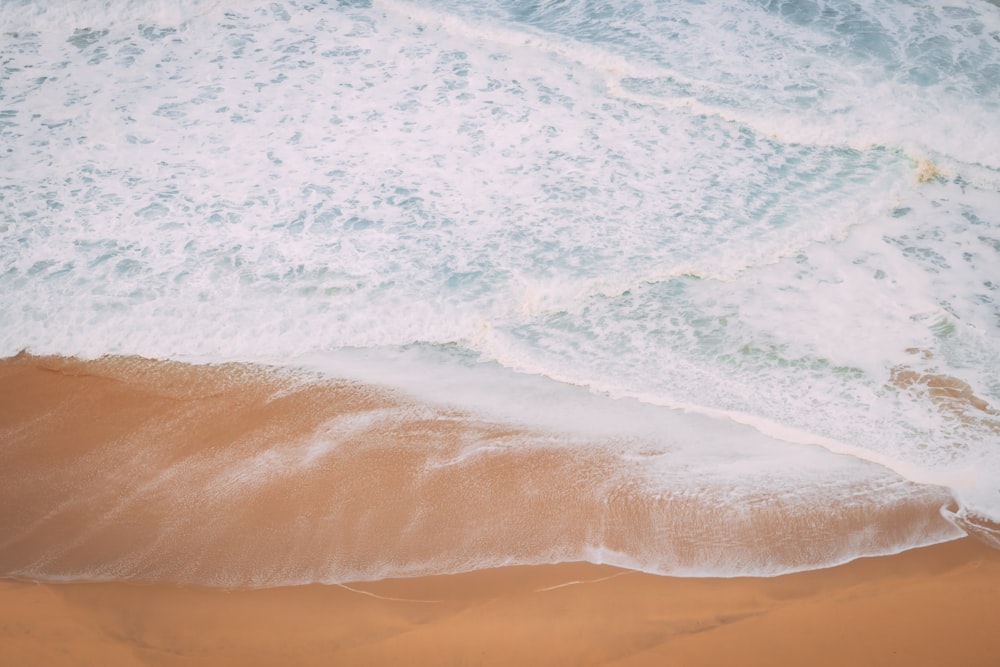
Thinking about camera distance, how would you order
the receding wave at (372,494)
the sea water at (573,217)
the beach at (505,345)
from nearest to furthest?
the beach at (505,345)
the receding wave at (372,494)
the sea water at (573,217)

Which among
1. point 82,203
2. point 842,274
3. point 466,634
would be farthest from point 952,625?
point 82,203

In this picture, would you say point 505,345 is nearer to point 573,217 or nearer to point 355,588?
point 573,217

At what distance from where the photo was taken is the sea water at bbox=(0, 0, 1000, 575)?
4.15m

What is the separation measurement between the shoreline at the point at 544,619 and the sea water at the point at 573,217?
19cm

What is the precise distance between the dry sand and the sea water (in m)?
0.22

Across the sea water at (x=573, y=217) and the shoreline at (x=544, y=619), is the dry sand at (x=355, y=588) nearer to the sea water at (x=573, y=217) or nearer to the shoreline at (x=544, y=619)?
the shoreline at (x=544, y=619)

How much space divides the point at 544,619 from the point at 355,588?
890mm

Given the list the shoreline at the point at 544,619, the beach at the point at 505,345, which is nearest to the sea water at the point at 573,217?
the beach at the point at 505,345

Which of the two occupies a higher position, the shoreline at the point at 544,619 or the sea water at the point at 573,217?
the sea water at the point at 573,217

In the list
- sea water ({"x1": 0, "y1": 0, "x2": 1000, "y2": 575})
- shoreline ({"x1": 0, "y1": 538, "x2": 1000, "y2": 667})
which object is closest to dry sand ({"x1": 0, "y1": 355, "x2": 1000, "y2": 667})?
shoreline ({"x1": 0, "y1": 538, "x2": 1000, "y2": 667})

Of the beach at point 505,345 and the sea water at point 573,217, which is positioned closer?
the beach at point 505,345

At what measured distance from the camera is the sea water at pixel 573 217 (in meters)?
4.15

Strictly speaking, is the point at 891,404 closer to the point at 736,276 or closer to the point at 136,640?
the point at 736,276

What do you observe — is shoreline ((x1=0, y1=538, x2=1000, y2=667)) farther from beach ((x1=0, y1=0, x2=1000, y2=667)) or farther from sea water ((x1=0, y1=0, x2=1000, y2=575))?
sea water ((x1=0, y1=0, x2=1000, y2=575))
